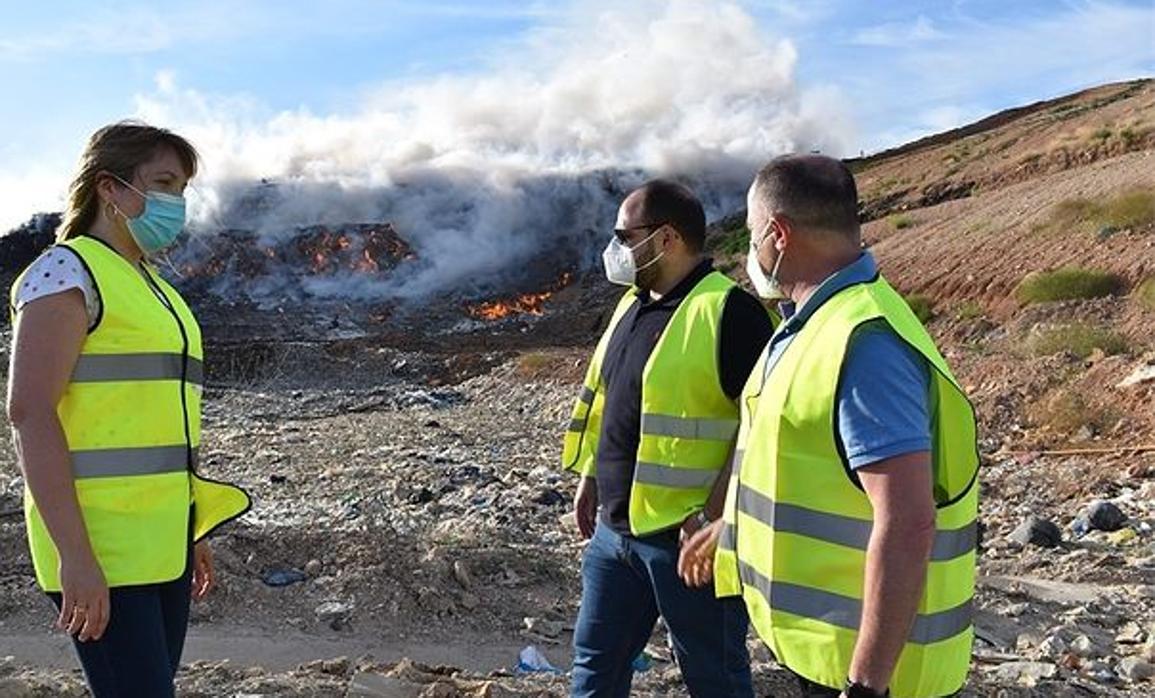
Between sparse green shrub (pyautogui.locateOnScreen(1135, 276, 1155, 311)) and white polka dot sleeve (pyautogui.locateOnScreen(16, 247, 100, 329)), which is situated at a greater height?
Answer: white polka dot sleeve (pyautogui.locateOnScreen(16, 247, 100, 329))

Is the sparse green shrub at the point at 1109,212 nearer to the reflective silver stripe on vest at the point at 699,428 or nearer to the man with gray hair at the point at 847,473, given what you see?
the reflective silver stripe on vest at the point at 699,428

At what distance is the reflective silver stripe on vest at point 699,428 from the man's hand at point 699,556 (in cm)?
27

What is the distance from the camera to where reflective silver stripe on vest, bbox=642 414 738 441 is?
3160 millimetres

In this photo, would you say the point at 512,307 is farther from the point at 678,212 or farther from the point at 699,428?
the point at 699,428

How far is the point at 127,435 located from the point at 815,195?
4.99ft

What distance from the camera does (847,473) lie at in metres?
2.13

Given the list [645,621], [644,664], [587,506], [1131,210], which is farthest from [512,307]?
[645,621]

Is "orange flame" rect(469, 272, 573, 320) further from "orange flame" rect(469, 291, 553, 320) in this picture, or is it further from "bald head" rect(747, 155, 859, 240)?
"bald head" rect(747, 155, 859, 240)

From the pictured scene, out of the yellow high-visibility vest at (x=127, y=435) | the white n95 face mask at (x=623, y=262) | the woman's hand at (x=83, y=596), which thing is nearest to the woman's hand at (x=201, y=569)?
the yellow high-visibility vest at (x=127, y=435)

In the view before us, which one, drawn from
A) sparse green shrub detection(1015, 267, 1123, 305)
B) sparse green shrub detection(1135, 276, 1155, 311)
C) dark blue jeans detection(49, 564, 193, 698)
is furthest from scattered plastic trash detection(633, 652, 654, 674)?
sparse green shrub detection(1015, 267, 1123, 305)

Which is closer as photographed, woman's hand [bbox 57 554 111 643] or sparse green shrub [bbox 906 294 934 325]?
woman's hand [bbox 57 554 111 643]

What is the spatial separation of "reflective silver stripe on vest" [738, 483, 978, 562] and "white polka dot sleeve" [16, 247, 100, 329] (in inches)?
56.2

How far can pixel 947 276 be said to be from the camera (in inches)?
830

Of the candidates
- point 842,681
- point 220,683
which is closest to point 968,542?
point 842,681
